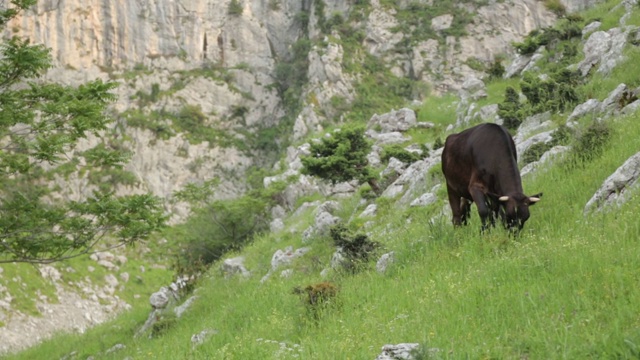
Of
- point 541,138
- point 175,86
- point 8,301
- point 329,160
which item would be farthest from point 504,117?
point 175,86

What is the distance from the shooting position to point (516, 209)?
307 inches

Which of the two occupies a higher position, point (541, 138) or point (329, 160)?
point (541, 138)

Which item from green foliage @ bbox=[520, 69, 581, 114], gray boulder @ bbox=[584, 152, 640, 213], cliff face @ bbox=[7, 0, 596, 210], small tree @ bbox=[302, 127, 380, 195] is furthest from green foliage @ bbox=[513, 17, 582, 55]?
cliff face @ bbox=[7, 0, 596, 210]

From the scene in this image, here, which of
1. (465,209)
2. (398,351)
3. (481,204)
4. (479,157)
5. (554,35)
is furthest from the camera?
(554,35)

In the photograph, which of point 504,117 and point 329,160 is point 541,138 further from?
point 329,160

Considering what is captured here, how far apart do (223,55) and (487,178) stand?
79753mm

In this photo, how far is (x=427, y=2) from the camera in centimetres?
8531

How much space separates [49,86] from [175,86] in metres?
68.4

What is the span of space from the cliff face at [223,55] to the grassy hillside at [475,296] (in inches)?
2288

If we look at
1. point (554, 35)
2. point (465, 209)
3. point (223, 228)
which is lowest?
point (223, 228)

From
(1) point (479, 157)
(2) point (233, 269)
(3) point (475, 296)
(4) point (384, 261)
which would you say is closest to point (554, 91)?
(1) point (479, 157)

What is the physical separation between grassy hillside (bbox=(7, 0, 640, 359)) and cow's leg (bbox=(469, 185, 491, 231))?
0.26m

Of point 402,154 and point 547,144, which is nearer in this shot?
point 547,144

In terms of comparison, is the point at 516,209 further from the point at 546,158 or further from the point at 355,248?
the point at 546,158
